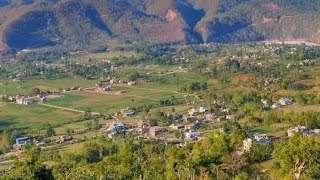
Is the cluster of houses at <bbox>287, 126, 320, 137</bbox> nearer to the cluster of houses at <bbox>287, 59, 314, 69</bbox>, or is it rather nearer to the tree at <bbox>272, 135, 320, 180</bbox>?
the tree at <bbox>272, 135, 320, 180</bbox>

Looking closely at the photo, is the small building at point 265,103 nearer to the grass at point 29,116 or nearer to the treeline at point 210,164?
the grass at point 29,116

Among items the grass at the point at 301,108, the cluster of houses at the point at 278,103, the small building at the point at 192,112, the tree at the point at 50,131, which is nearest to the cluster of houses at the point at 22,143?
the tree at the point at 50,131

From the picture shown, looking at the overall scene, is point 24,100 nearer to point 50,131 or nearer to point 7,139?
point 50,131

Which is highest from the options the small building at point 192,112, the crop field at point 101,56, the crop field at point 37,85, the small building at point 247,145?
the crop field at point 101,56

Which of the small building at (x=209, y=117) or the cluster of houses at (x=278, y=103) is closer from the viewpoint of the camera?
the small building at (x=209, y=117)

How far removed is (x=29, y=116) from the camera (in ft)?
207

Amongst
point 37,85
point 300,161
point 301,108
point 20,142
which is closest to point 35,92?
point 37,85

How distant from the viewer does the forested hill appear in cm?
13862

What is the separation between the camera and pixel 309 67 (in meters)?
78.3

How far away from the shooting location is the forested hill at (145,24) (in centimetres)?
13862

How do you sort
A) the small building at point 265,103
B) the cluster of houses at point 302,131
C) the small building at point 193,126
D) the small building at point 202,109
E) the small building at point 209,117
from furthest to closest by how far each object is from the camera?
1. the small building at point 202,109
2. the small building at point 265,103
3. the small building at point 209,117
4. the small building at point 193,126
5. the cluster of houses at point 302,131

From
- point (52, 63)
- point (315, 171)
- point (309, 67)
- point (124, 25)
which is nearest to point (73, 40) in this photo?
point (124, 25)

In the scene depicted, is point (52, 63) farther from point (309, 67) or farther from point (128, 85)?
point (309, 67)

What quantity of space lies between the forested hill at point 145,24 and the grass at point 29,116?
6370 cm
